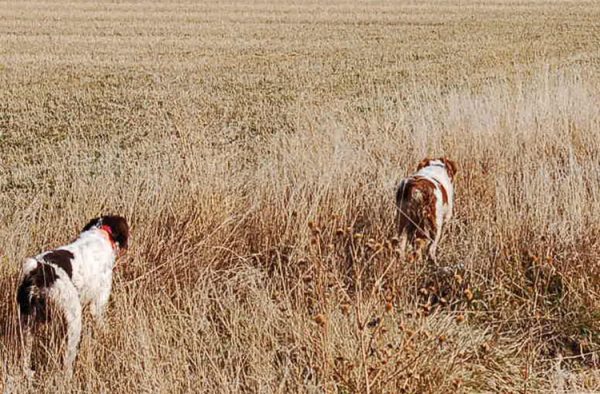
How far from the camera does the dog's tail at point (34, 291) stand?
3.79 m

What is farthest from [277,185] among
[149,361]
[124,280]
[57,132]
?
[57,132]

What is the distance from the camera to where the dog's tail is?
12.4 ft

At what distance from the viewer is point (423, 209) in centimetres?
506

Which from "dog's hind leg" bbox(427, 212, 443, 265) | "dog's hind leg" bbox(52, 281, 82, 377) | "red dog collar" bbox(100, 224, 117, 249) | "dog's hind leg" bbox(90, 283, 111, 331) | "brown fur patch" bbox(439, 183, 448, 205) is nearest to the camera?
"dog's hind leg" bbox(52, 281, 82, 377)

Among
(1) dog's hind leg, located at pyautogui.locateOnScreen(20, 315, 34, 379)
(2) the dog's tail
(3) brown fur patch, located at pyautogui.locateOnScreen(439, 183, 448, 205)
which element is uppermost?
(2) the dog's tail

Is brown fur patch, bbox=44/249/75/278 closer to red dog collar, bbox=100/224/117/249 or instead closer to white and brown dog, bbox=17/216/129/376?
white and brown dog, bbox=17/216/129/376

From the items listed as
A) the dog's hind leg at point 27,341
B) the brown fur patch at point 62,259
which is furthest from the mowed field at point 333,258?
the brown fur patch at point 62,259

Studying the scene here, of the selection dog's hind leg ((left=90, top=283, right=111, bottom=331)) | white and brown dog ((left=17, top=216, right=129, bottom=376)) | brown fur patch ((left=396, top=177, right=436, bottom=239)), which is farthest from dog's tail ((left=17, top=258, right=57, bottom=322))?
brown fur patch ((left=396, top=177, right=436, bottom=239))

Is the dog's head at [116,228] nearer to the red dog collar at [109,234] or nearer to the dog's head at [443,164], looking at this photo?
the red dog collar at [109,234]

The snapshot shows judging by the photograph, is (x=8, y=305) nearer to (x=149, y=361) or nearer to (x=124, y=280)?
(x=124, y=280)

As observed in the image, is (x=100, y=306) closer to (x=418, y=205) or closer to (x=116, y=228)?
(x=116, y=228)

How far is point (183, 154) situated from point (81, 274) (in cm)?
211

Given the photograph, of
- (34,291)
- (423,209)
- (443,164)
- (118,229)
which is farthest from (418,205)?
(34,291)

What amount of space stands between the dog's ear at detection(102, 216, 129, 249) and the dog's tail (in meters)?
0.69
